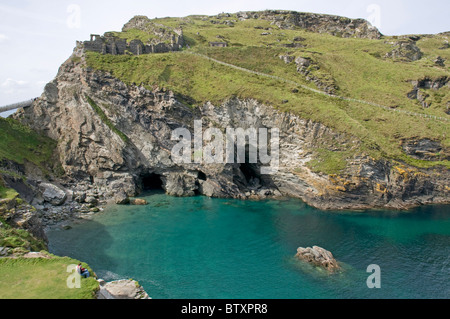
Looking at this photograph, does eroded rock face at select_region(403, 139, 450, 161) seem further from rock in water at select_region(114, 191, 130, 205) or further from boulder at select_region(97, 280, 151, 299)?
boulder at select_region(97, 280, 151, 299)

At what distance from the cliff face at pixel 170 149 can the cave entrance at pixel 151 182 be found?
410 millimetres

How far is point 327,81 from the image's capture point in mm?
71188

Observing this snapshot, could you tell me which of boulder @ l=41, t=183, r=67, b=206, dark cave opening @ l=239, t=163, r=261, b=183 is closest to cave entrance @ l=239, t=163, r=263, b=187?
dark cave opening @ l=239, t=163, r=261, b=183

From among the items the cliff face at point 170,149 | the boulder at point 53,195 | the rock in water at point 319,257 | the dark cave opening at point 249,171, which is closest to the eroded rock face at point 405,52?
the cliff face at point 170,149

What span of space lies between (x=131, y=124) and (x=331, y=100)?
4365cm

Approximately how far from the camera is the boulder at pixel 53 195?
47688 millimetres

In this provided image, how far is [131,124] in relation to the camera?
195 feet

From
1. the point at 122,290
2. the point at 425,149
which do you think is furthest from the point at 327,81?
the point at 122,290

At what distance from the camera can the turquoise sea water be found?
2928 centimetres

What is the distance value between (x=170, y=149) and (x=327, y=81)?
41904 millimetres

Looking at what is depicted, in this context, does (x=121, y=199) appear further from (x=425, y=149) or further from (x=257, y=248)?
A: (x=425, y=149)

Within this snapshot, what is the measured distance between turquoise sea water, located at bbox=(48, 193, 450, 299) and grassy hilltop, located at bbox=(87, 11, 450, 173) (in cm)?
1288

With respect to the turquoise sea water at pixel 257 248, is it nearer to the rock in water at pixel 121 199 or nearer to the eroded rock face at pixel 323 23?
the rock in water at pixel 121 199
